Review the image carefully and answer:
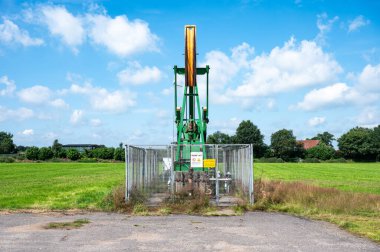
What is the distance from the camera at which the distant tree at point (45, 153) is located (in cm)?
10125

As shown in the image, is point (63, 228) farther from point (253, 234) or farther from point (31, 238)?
point (253, 234)

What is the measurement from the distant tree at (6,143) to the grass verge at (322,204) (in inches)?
5500

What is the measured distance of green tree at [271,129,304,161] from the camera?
12194 cm

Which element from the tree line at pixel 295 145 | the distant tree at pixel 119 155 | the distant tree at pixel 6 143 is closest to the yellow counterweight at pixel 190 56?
the distant tree at pixel 119 155

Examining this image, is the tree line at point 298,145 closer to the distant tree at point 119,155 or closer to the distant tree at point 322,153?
the distant tree at point 322,153

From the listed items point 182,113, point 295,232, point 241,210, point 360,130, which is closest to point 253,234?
point 295,232

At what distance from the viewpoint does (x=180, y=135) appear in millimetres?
21172

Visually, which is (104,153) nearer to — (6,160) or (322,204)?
(6,160)

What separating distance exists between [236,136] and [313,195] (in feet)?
351

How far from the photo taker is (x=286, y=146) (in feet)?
400

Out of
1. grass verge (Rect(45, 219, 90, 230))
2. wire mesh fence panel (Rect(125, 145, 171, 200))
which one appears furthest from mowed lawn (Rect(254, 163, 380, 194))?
grass verge (Rect(45, 219, 90, 230))

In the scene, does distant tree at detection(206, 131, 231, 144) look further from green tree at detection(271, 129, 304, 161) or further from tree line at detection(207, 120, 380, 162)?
green tree at detection(271, 129, 304, 161)

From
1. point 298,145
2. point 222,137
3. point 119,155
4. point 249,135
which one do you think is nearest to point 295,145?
point 298,145

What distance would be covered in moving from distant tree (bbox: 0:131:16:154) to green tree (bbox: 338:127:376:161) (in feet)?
313
